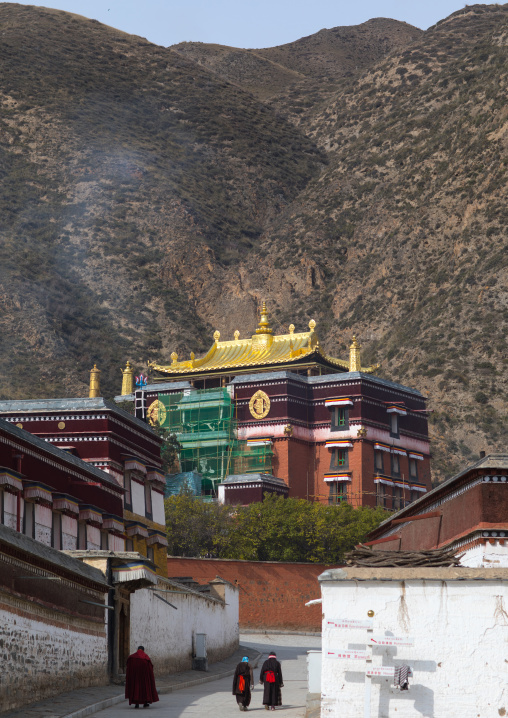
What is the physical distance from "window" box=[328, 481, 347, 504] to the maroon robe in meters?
54.4

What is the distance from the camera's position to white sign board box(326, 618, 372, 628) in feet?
70.7

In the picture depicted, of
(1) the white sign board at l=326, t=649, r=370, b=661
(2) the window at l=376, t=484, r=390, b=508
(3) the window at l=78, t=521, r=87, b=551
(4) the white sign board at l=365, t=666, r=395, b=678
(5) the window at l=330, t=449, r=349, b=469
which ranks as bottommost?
(4) the white sign board at l=365, t=666, r=395, b=678

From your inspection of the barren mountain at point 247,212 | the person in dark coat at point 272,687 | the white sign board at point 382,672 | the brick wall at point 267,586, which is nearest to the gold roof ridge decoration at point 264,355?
the barren mountain at point 247,212

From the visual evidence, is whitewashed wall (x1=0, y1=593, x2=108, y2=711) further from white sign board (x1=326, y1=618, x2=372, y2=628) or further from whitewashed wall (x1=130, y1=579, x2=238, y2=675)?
white sign board (x1=326, y1=618, x2=372, y2=628)

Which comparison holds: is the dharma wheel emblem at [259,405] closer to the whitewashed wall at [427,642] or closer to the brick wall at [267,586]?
the brick wall at [267,586]

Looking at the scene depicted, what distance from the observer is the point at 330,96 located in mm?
197500

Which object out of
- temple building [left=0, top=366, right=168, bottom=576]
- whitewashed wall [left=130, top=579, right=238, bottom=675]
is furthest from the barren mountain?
whitewashed wall [left=130, top=579, right=238, bottom=675]

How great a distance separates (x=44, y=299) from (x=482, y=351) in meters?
42.0

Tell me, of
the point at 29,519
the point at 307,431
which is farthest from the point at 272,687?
the point at 307,431

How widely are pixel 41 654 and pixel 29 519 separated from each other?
13.1 meters

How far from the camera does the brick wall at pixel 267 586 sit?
6022 centimetres

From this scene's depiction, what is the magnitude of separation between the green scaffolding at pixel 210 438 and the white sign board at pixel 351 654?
60.9 meters

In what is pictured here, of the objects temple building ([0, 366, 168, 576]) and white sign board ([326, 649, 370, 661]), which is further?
temple building ([0, 366, 168, 576])

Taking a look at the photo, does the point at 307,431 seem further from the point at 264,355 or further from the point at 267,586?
the point at 267,586
